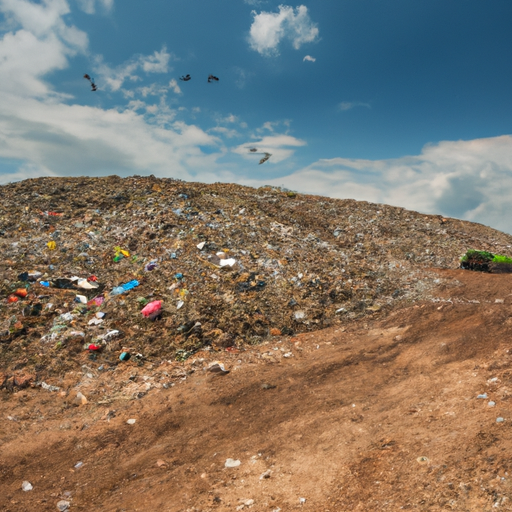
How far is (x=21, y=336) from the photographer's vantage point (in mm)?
6566

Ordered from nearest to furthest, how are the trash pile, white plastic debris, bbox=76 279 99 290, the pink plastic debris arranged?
the trash pile
the pink plastic debris
white plastic debris, bbox=76 279 99 290

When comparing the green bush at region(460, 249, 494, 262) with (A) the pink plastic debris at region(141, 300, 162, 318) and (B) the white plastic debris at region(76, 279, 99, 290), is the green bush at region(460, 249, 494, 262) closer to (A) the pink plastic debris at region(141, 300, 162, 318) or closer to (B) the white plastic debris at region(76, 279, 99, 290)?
(A) the pink plastic debris at region(141, 300, 162, 318)

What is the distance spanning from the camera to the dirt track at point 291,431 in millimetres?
3467

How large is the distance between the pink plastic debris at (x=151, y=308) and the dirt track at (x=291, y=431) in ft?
4.26

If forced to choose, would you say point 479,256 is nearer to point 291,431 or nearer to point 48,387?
point 291,431

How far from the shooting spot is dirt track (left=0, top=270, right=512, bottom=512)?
3467mm

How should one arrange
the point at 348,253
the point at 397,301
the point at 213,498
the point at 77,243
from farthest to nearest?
the point at 348,253
the point at 77,243
the point at 397,301
the point at 213,498

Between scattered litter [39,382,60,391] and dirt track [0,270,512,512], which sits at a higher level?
scattered litter [39,382,60,391]

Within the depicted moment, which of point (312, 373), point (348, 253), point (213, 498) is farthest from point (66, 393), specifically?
point (348, 253)

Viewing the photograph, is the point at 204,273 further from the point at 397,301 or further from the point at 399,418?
the point at 399,418

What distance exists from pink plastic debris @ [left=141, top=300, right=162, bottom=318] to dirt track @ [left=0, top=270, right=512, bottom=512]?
1.30 metres

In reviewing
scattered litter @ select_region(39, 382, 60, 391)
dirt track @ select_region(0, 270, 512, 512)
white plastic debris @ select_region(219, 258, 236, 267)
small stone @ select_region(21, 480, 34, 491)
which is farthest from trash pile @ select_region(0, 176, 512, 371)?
small stone @ select_region(21, 480, 34, 491)

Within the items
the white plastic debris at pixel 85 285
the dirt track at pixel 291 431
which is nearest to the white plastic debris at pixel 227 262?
the dirt track at pixel 291 431

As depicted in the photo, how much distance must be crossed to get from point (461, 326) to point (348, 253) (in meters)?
4.22
